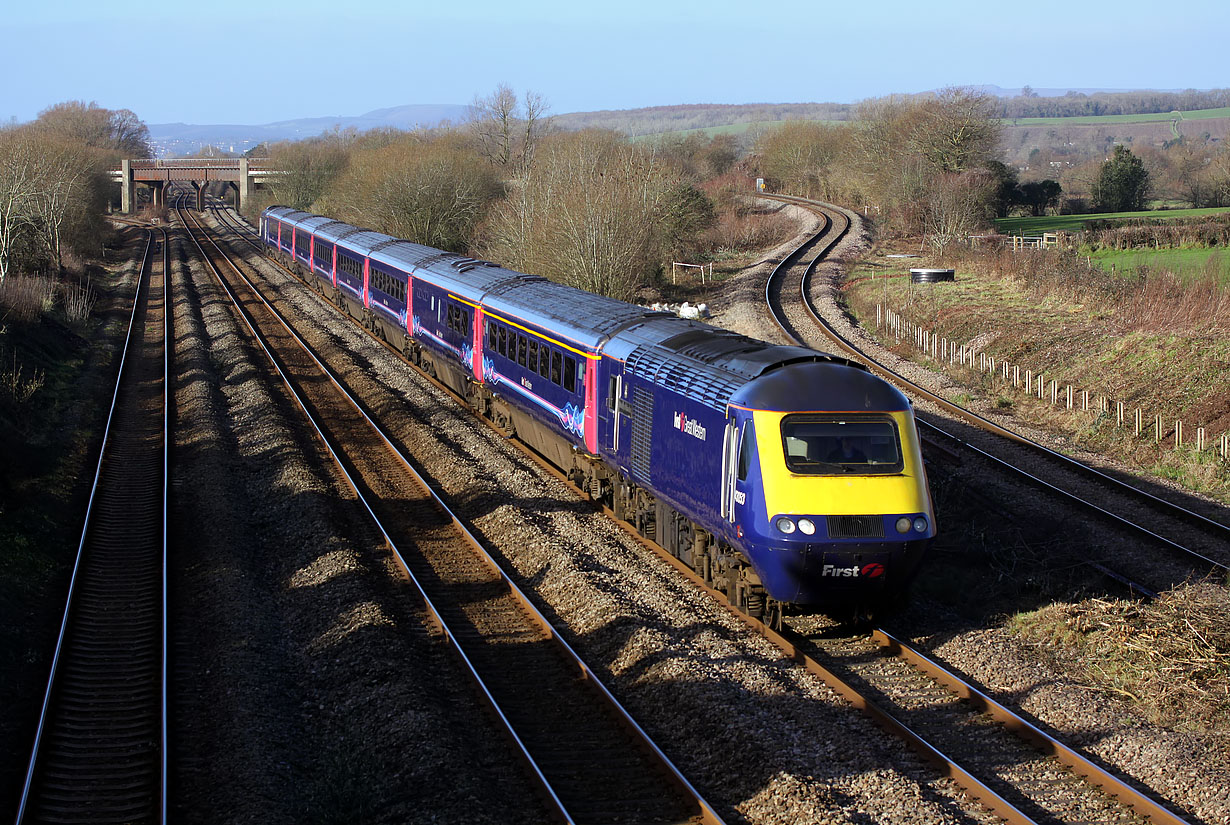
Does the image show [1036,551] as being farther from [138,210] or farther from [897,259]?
[138,210]

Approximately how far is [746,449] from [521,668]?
3173 mm

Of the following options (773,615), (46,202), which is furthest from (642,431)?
→ (46,202)

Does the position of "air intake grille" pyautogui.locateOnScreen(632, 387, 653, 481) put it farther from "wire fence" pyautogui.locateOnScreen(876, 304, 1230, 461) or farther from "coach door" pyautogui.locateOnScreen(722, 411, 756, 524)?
"wire fence" pyautogui.locateOnScreen(876, 304, 1230, 461)

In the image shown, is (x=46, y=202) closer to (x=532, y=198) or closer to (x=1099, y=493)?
(x=532, y=198)

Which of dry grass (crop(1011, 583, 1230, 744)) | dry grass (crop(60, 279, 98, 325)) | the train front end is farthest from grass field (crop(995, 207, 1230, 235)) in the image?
the train front end

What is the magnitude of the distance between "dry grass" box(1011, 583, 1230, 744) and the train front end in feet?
6.05

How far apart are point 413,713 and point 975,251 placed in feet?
113

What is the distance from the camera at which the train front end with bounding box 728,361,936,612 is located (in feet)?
33.2

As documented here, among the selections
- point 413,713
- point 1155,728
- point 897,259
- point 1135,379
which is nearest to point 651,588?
point 413,713

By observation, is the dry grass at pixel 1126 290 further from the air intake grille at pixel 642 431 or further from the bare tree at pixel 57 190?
the bare tree at pixel 57 190

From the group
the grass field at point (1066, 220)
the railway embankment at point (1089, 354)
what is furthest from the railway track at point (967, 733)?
the grass field at point (1066, 220)

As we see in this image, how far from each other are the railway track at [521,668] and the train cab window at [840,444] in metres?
2.93

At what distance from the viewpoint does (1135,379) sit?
2172cm

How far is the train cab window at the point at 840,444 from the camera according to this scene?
10.3 metres
